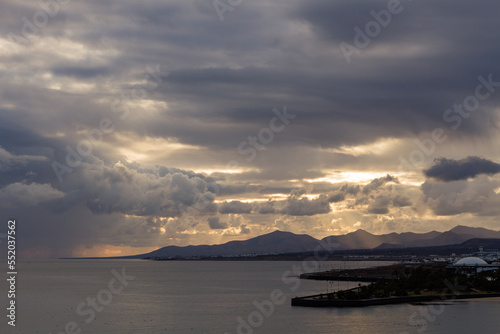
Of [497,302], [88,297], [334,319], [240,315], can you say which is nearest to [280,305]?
[240,315]

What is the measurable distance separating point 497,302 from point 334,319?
3928 centimetres

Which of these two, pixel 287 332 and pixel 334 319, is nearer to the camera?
pixel 287 332

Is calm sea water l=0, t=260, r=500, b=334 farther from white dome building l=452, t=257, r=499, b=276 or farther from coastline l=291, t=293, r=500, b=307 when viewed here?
white dome building l=452, t=257, r=499, b=276

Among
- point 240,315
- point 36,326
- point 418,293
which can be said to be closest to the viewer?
point 36,326

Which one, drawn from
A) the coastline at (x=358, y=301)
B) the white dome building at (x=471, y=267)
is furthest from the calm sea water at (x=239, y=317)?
the white dome building at (x=471, y=267)

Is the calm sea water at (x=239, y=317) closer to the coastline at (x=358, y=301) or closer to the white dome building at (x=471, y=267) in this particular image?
the coastline at (x=358, y=301)

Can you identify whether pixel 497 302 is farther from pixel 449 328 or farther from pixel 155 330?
pixel 155 330

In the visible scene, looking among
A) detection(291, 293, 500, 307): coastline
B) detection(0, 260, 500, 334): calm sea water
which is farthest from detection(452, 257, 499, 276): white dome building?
detection(0, 260, 500, 334): calm sea water

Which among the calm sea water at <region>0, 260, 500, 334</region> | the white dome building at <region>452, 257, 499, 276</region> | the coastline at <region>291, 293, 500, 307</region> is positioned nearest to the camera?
the calm sea water at <region>0, 260, 500, 334</region>

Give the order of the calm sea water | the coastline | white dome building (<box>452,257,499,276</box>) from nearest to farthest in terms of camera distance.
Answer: the calm sea water
the coastline
white dome building (<box>452,257,499,276</box>)

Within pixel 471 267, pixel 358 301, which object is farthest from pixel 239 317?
pixel 471 267

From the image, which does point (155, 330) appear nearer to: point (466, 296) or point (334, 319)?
point (334, 319)

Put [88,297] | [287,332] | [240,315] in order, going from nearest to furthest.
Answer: [287,332], [240,315], [88,297]

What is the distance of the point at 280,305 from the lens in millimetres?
106312
